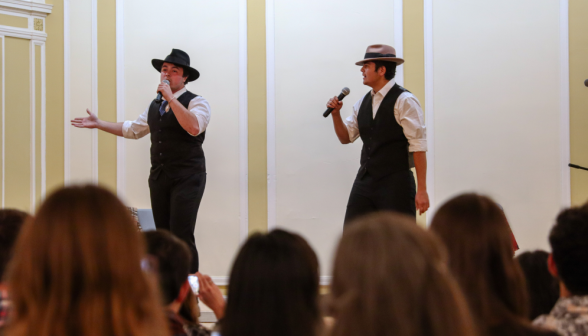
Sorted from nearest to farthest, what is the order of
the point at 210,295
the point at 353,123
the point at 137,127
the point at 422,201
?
the point at 210,295 → the point at 422,201 → the point at 353,123 → the point at 137,127

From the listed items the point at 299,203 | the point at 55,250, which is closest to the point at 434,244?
the point at 55,250

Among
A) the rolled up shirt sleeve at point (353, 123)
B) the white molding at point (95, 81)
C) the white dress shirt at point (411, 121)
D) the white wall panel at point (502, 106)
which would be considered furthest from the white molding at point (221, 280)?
the white dress shirt at point (411, 121)

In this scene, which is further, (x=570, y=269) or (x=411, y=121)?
(x=411, y=121)

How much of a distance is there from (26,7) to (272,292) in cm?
342

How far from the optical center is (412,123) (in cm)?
271

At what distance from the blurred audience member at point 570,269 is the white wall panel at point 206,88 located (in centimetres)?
277

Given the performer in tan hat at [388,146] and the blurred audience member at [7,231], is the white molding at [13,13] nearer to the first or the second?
the performer in tan hat at [388,146]

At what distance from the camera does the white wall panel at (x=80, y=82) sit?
378cm

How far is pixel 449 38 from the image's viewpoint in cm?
375

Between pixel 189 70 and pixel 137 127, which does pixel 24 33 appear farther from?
pixel 189 70

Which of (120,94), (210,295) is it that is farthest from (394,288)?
(120,94)

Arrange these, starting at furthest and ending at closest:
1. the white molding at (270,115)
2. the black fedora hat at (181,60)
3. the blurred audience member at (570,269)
A: the white molding at (270,115), the black fedora hat at (181,60), the blurred audience member at (570,269)

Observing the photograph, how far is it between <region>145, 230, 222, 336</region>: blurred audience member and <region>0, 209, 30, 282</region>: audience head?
307mm

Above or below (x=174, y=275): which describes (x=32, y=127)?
above
